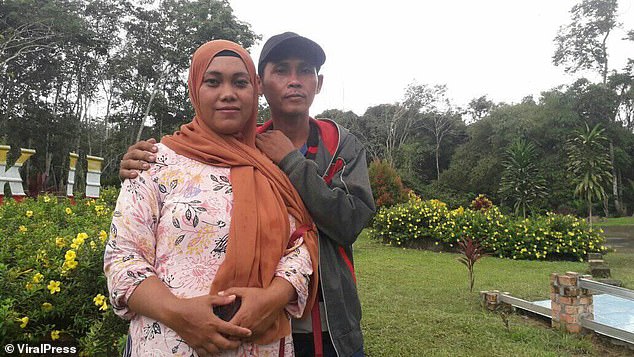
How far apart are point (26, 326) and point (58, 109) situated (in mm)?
23627

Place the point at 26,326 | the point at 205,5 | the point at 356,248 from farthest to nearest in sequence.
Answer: the point at 205,5 < the point at 356,248 < the point at 26,326

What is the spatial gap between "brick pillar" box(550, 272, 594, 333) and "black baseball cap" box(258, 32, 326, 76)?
3.84 metres

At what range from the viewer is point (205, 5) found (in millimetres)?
20906

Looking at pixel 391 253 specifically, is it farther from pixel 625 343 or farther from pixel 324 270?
pixel 324 270

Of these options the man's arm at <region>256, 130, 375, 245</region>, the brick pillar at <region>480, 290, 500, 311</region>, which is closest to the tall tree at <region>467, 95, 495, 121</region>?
the brick pillar at <region>480, 290, 500, 311</region>

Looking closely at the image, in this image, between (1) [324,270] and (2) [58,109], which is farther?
(2) [58,109]

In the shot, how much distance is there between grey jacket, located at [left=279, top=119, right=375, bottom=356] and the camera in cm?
129

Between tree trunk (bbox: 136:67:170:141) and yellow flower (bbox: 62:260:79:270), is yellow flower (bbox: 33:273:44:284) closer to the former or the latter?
yellow flower (bbox: 62:260:79:270)

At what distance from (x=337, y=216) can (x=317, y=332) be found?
0.36 m

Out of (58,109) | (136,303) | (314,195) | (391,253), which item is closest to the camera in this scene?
(136,303)

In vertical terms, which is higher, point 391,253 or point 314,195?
point 314,195

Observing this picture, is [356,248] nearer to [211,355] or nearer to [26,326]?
[26,326]

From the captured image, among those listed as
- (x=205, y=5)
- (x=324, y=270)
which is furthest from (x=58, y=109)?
(x=324, y=270)

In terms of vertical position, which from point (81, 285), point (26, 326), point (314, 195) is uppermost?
point (314, 195)
